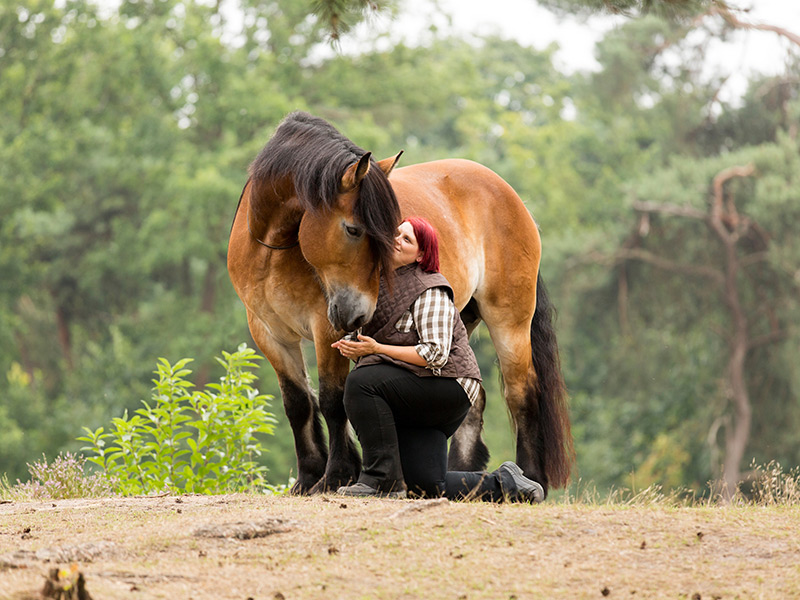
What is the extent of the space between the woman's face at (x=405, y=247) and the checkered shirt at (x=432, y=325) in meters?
0.17

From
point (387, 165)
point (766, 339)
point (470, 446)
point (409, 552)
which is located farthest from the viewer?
point (766, 339)

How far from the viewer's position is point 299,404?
5.25 m

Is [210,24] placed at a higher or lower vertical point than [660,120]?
higher

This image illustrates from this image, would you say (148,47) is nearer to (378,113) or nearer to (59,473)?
(378,113)

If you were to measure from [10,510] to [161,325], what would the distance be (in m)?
19.3

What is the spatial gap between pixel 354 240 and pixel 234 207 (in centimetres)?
1922

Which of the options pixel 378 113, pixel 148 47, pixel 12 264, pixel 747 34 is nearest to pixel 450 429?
pixel 747 34

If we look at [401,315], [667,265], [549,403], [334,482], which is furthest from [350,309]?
[667,265]

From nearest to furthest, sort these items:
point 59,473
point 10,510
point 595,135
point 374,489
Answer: point 374,489 < point 10,510 < point 59,473 < point 595,135

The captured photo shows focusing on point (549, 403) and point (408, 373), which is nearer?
point (408, 373)

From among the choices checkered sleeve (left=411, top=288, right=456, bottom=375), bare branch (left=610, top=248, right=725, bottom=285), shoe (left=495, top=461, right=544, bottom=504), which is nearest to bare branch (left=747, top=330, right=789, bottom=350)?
bare branch (left=610, top=248, right=725, bottom=285)

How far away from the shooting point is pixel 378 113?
26.9 m

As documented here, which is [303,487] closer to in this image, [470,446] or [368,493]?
[368,493]

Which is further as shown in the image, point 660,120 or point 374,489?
point 660,120
